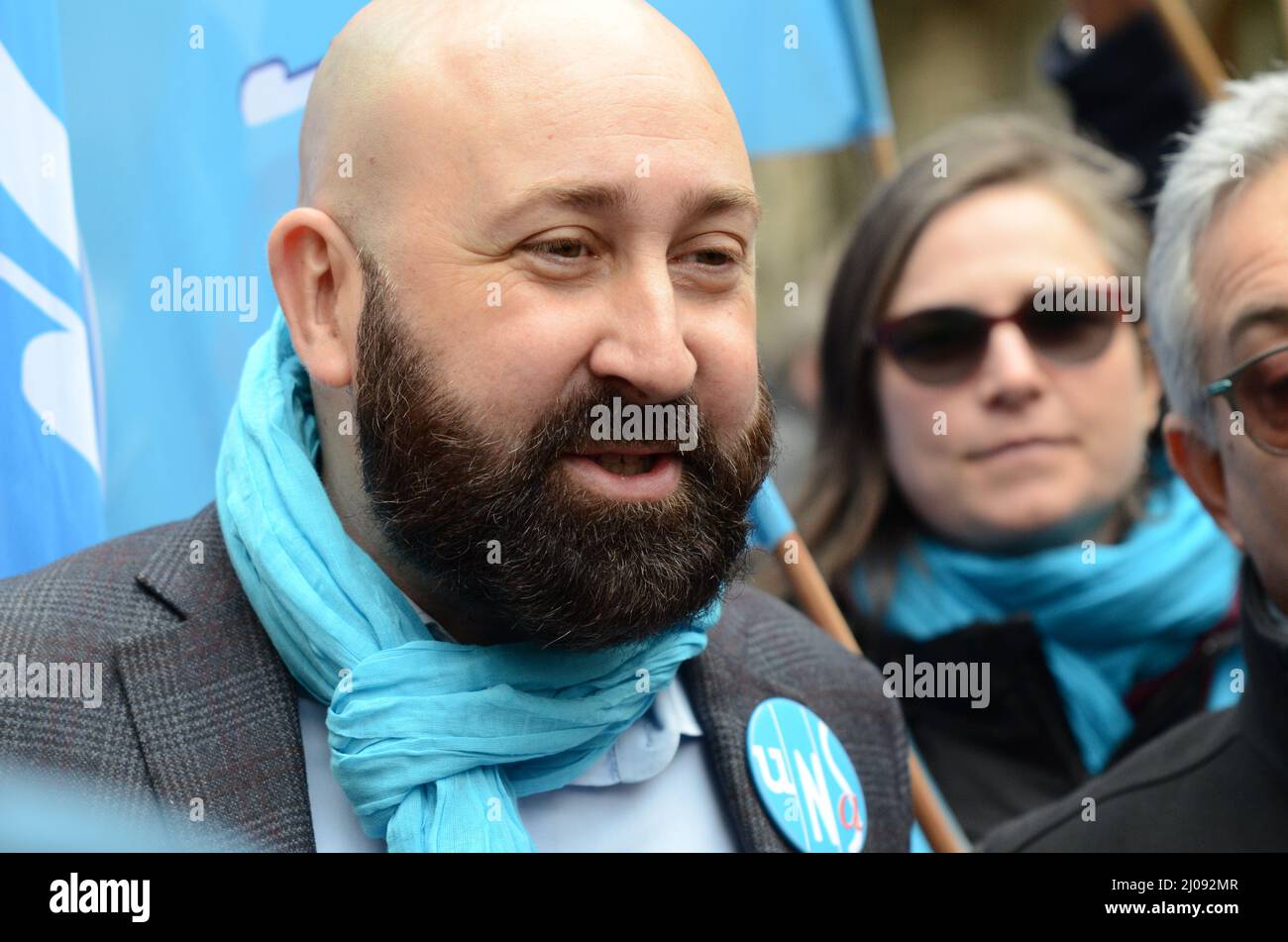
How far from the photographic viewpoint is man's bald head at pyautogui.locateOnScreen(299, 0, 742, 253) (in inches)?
81.0

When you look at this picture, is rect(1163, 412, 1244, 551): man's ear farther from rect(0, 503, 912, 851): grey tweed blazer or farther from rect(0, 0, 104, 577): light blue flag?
rect(0, 0, 104, 577): light blue flag

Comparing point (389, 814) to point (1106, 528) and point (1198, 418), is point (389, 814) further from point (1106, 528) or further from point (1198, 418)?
point (1106, 528)

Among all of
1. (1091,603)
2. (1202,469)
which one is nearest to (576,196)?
(1202,469)

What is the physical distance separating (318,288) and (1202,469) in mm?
1594

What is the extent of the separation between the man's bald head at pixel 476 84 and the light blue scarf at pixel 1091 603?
151cm

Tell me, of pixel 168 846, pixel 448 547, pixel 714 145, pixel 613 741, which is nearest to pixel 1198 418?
pixel 714 145

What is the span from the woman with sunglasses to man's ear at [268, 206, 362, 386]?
155 centimetres

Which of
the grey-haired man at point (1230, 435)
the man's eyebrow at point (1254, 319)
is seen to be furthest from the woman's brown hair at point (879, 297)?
the man's eyebrow at point (1254, 319)

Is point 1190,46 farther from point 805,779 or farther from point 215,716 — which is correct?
point 215,716

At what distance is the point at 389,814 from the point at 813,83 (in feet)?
7.46

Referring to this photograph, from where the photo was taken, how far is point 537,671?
2.17 metres

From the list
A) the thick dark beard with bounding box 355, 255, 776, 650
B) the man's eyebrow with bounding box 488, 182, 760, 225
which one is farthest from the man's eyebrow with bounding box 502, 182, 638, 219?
the thick dark beard with bounding box 355, 255, 776, 650

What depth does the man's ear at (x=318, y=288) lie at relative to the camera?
7.11 feet

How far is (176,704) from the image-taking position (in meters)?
2.00
